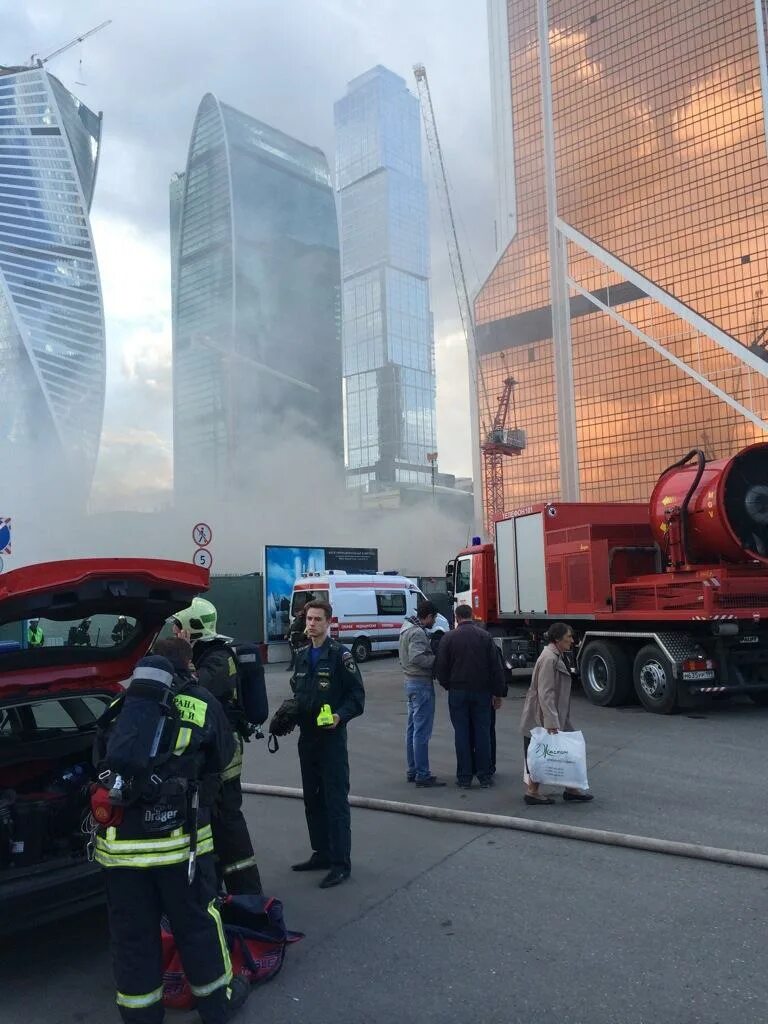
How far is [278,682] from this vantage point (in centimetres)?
1686

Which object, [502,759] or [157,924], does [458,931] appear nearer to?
[157,924]

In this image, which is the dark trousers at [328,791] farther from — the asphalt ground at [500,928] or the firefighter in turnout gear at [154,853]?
the firefighter in turnout gear at [154,853]

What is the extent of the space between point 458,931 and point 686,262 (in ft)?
283

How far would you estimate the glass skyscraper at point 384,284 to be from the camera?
149 meters

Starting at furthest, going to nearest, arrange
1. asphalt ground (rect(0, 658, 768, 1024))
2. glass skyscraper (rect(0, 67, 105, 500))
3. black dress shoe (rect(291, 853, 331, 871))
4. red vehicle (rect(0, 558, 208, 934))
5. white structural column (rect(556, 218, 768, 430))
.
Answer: white structural column (rect(556, 218, 768, 430)) < glass skyscraper (rect(0, 67, 105, 500)) < black dress shoe (rect(291, 853, 331, 871)) < red vehicle (rect(0, 558, 208, 934)) < asphalt ground (rect(0, 658, 768, 1024))

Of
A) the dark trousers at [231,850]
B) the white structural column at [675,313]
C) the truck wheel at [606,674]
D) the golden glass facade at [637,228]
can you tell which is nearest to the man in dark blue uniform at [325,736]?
the dark trousers at [231,850]

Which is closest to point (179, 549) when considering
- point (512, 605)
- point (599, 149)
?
point (512, 605)

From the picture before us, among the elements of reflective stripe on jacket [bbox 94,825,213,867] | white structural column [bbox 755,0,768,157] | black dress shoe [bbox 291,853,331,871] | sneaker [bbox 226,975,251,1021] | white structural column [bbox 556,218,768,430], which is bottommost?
black dress shoe [bbox 291,853,331,871]

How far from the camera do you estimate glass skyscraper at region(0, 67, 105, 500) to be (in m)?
65.8

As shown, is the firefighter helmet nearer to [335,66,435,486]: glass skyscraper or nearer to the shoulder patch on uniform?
the shoulder patch on uniform

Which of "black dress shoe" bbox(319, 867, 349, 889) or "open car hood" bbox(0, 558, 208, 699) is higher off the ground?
"open car hood" bbox(0, 558, 208, 699)

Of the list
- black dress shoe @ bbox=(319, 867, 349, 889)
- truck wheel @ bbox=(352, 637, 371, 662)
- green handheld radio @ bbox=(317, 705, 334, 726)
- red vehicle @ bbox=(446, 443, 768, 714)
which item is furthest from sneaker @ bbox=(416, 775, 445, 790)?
truck wheel @ bbox=(352, 637, 371, 662)

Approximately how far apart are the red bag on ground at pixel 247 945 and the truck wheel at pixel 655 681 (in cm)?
768

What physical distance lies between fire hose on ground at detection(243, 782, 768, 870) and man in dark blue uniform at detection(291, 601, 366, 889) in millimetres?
1158
